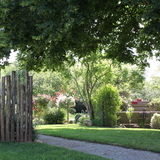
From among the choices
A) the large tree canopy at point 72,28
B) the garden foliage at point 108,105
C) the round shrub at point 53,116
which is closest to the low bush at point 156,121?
the garden foliage at point 108,105

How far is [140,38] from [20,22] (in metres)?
6.01

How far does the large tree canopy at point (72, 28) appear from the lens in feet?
20.3

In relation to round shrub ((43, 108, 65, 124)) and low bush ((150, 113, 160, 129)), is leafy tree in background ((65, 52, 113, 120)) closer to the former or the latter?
round shrub ((43, 108, 65, 124))

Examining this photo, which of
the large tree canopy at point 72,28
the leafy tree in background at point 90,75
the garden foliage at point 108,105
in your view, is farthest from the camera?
the leafy tree in background at point 90,75

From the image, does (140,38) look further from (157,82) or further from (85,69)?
(157,82)

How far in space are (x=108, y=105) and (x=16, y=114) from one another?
890 cm

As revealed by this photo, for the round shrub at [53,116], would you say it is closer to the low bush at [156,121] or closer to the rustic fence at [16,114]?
the low bush at [156,121]

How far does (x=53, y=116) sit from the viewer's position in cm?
1759

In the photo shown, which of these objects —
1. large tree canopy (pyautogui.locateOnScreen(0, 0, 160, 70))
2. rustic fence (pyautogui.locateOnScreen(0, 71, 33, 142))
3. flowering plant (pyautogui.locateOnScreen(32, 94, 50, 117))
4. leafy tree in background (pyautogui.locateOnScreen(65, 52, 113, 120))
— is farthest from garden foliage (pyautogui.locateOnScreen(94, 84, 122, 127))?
rustic fence (pyautogui.locateOnScreen(0, 71, 33, 142))

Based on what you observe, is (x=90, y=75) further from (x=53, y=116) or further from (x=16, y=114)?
(x=16, y=114)

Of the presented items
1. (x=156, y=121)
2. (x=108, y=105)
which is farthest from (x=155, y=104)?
(x=108, y=105)

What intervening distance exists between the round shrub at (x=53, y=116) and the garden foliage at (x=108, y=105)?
12.2 ft

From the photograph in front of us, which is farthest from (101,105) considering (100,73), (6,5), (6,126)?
(6,5)

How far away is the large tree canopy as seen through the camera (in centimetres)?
618
